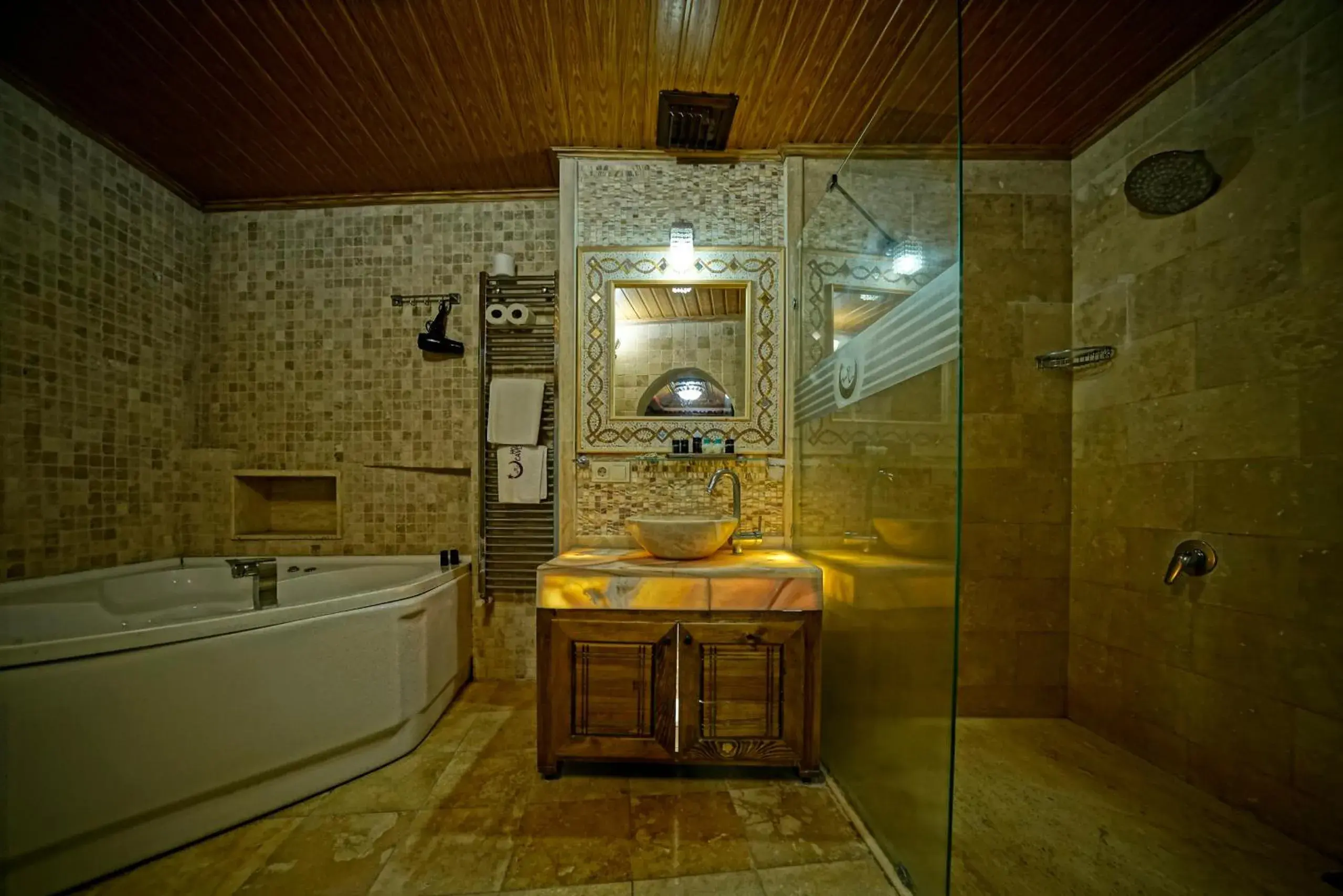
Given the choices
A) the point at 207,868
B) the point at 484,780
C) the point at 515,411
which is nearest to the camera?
the point at 207,868

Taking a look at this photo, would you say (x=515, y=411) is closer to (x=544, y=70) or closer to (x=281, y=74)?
(x=544, y=70)

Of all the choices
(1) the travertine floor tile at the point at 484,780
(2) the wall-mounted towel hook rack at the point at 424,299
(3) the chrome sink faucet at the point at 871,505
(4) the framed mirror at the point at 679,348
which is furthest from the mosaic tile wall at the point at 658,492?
(2) the wall-mounted towel hook rack at the point at 424,299

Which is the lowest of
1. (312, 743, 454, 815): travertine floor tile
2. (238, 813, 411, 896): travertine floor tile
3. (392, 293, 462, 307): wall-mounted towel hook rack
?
(312, 743, 454, 815): travertine floor tile

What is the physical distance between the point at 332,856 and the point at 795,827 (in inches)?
53.4

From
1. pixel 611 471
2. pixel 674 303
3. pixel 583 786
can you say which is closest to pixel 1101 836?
pixel 583 786

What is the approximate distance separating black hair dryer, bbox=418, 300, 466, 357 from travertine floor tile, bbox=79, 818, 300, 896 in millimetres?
1952

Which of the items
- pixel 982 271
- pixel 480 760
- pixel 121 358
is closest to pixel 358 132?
pixel 121 358

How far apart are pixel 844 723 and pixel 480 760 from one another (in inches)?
53.3

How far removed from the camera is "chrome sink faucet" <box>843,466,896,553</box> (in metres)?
1.28

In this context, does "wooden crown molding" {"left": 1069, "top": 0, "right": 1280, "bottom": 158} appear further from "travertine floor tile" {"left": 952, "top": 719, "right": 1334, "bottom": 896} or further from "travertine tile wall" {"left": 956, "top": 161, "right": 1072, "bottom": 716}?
"travertine floor tile" {"left": 952, "top": 719, "right": 1334, "bottom": 896}

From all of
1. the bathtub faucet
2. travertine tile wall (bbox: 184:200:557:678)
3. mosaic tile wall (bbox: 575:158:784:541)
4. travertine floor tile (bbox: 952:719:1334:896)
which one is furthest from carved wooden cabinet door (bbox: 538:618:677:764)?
the bathtub faucet

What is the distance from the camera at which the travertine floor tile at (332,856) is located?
1.25 meters

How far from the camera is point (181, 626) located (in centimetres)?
140

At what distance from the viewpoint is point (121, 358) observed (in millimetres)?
2168
